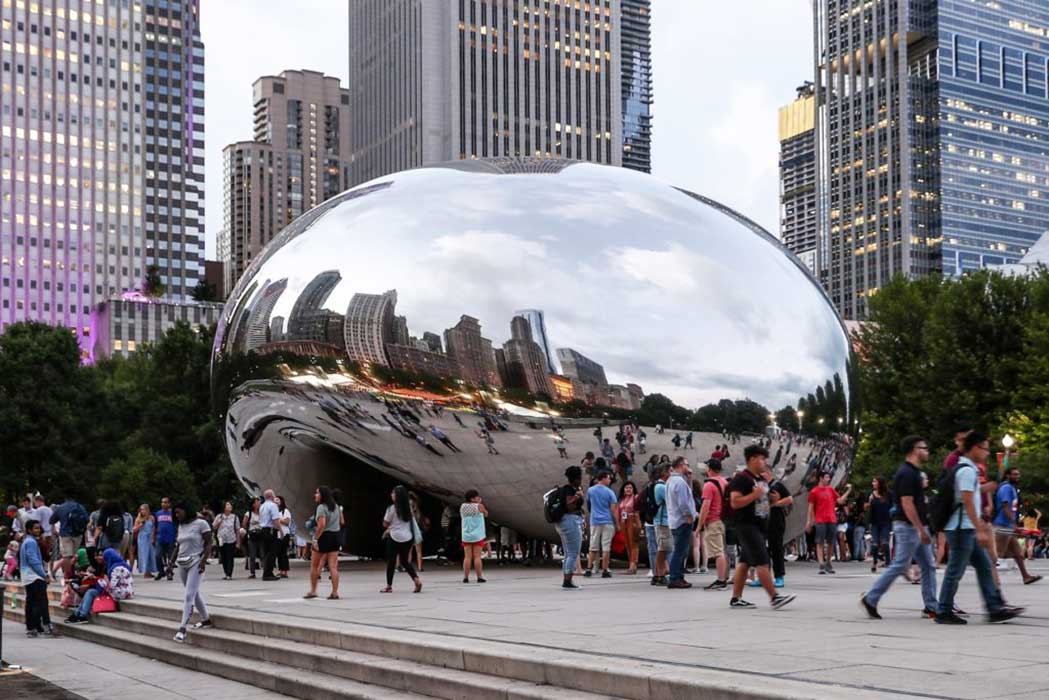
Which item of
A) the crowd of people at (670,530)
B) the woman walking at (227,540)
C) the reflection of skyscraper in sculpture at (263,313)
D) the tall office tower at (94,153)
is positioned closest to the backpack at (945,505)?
the crowd of people at (670,530)

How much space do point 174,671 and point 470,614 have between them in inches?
127

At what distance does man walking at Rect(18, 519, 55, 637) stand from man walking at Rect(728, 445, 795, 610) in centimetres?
853

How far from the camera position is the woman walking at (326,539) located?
15.8 meters

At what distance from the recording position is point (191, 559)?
560 inches

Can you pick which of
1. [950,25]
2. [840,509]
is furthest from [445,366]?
[950,25]

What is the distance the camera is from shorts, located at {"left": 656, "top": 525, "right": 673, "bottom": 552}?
688 inches

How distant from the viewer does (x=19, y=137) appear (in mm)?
156625

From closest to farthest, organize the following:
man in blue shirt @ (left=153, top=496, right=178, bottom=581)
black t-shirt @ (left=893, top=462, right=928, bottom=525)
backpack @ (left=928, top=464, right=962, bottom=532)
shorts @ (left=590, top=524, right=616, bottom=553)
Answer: backpack @ (left=928, top=464, right=962, bottom=532) < black t-shirt @ (left=893, top=462, right=928, bottom=525) < shorts @ (left=590, top=524, right=616, bottom=553) < man in blue shirt @ (left=153, top=496, right=178, bottom=581)

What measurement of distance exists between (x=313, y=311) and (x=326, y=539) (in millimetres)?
6094

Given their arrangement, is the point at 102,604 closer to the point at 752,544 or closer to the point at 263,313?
the point at 263,313

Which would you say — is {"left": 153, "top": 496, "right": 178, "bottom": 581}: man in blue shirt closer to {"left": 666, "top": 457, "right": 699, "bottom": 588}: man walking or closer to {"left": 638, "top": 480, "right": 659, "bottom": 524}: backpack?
{"left": 638, "top": 480, "right": 659, "bottom": 524}: backpack

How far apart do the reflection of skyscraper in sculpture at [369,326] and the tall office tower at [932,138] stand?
6236 inches

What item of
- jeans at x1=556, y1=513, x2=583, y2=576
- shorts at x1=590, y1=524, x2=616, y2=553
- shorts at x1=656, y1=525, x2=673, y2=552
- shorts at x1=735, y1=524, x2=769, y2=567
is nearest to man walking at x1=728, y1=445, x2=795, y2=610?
shorts at x1=735, y1=524, x2=769, y2=567

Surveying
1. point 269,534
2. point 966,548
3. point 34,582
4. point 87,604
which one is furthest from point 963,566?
point 269,534
